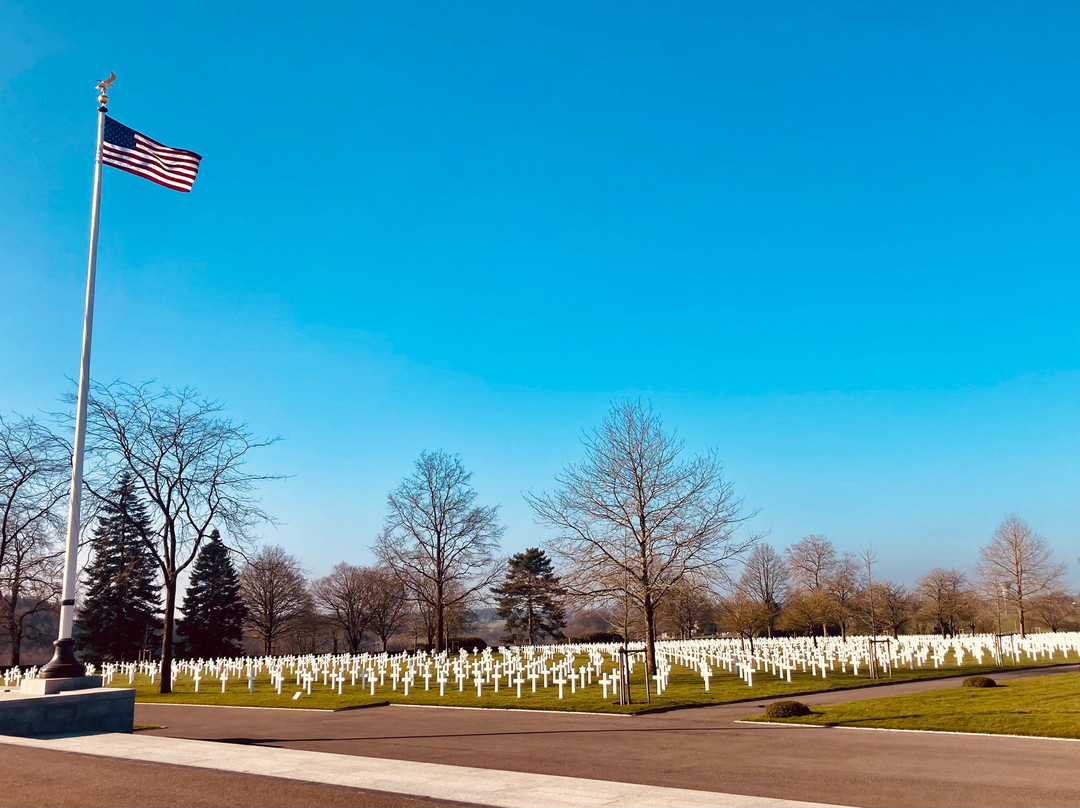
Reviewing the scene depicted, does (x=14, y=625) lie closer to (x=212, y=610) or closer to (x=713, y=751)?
(x=212, y=610)

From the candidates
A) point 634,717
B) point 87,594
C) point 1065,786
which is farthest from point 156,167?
point 87,594

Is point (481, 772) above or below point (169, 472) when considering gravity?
below

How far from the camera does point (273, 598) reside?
58.8 m

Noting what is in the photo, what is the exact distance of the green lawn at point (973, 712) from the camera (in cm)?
1289

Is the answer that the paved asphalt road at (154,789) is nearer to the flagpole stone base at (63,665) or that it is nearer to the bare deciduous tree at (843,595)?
the flagpole stone base at (63,665)

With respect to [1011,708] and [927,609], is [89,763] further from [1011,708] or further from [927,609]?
[927,609]

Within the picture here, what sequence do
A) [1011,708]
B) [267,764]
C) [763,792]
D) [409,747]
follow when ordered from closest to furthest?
[763,792] → [267,764] → [409,747] → [1011,708]

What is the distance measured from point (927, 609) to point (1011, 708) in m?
45.8

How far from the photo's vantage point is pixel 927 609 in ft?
184

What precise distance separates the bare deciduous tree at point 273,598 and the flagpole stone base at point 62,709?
1792 inches

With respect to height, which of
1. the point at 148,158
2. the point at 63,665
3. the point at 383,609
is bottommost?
the point at 383,609

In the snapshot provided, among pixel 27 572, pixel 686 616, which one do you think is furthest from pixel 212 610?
pixel 686 616

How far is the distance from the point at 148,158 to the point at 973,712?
792 inches

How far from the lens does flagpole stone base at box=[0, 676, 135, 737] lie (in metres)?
11.8
